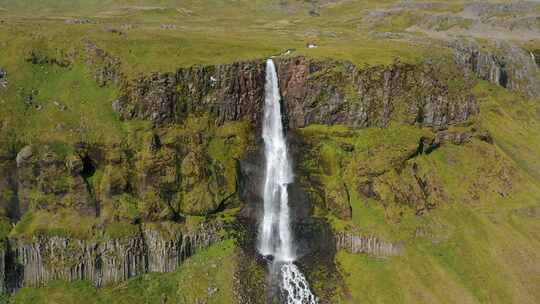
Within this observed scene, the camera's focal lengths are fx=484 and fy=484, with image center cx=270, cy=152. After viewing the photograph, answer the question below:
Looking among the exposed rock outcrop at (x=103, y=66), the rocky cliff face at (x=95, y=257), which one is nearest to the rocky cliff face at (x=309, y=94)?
the exposed rock outcrop at (x=103, y=66)

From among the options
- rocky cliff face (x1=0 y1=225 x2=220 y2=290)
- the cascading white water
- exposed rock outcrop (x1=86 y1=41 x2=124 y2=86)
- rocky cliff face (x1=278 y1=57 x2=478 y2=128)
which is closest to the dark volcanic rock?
the cascading white water

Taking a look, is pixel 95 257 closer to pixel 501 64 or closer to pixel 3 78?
pixel 3 78

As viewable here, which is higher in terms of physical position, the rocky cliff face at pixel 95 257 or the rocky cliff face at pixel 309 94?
the rocky cliff face at pixel 309 94

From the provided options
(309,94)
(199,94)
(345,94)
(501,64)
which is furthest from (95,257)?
(501,64)

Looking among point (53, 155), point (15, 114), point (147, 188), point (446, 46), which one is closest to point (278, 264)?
point (147, 188)

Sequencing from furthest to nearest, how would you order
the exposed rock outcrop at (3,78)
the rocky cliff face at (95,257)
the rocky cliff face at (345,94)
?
the rocky cliff face at (345,94)
the exposed rock outcrop at (3,78)
the rocky cliff face at (95,257)

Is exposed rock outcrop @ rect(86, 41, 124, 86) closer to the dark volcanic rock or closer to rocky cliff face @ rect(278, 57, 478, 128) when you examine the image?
the dark volcanic rock

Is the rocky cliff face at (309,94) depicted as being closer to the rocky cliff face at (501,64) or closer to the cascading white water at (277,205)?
the cascading white water at (277,205)
